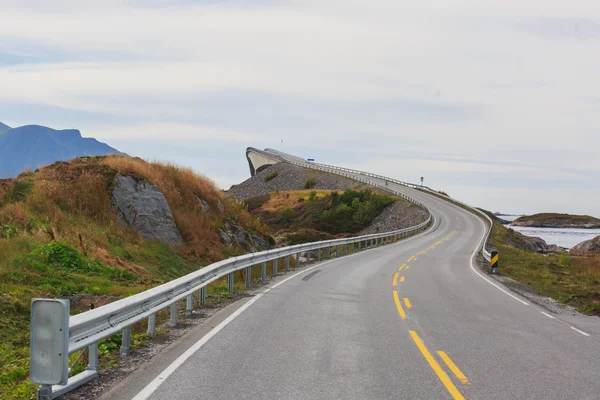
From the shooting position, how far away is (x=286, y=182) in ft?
378

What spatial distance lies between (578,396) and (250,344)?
448 cm

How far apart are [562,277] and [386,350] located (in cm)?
1776

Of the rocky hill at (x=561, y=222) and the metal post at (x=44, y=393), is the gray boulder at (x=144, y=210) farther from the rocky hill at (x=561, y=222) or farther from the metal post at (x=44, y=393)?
the rocky hill at (x=561, y=222)

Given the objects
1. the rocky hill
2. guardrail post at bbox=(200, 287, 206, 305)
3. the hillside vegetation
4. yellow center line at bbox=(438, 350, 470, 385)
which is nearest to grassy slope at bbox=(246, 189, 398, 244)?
the hillside vegetation

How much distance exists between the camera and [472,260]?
32.0 meters

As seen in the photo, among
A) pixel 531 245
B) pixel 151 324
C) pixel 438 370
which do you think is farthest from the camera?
pixel 531 245

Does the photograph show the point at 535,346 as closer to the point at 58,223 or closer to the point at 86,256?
the point at 86,256

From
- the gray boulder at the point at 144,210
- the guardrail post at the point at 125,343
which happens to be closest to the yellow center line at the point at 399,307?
the guardrail post at the point at 125,343

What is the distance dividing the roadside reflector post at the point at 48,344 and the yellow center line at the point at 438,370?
410cm


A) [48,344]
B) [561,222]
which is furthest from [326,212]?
[561,222]

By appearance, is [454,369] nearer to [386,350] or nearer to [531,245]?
[386,350]

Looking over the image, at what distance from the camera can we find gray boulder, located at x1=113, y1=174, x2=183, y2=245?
74.4 ft

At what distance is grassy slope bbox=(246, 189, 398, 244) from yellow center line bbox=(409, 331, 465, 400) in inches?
2139

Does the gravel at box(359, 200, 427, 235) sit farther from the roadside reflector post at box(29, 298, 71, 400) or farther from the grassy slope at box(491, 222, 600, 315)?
the roadside reflector post at box(29, 298, 71, 400)
